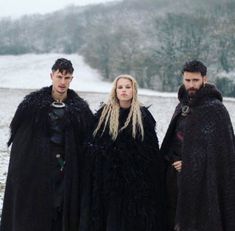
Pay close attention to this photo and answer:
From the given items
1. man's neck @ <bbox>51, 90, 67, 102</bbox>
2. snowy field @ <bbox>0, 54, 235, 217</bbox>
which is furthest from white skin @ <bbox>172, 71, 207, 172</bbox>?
snowy field @ <bbox>0, 54, 235, 217</bbox>

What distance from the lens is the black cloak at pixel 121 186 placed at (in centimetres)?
465

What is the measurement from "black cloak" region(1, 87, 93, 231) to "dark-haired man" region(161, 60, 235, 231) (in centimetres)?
101

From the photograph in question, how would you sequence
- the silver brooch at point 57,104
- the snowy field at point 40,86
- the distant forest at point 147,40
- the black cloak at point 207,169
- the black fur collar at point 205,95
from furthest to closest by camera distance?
the distant forest at point 147,40, the snowy field at point 40,86, the silver brooch at point 57,104, the black fur collar at point 205,95, the black cloak at point 207,169

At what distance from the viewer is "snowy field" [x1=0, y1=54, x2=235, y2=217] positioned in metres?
19.6

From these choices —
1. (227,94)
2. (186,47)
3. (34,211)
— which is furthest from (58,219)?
(186,47)

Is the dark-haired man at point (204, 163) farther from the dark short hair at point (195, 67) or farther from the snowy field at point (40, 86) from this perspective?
the snowy field at point (40, 86)

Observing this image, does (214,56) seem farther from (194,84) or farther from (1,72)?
(194,84)

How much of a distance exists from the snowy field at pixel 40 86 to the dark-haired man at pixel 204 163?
12.9 feet

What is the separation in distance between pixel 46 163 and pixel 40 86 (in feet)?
114

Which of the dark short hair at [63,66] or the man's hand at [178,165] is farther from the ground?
the dark short hair at [63,66]

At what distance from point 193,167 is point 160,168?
0.46 meters

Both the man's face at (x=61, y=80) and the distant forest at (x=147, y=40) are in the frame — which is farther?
the distant forest at (x=147, y=40)

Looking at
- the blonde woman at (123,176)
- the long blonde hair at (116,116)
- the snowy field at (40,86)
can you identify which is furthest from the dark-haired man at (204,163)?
the snowy field at (40,86)

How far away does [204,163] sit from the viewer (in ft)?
14.4
